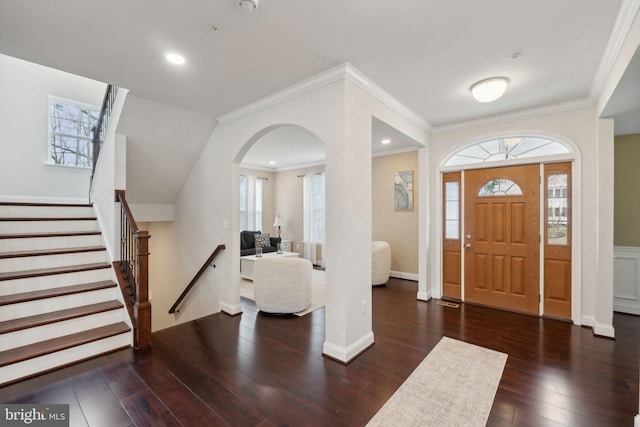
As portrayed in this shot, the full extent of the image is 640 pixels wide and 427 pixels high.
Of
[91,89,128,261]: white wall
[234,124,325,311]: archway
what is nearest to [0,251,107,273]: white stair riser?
[91,89,128,261]: white wall

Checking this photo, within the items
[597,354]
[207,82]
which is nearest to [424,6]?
[207,82]

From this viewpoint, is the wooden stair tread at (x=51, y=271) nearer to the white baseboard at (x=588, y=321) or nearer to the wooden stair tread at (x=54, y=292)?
the wooden stair tread at (x=54, y=292)

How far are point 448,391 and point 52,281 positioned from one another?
403 cm

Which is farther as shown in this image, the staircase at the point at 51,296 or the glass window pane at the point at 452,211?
the glass window pane at the point at 452,211

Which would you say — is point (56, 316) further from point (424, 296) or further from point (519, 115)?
point (519, 115)

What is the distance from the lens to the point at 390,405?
203cm

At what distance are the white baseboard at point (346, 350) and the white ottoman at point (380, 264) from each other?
2.30 m

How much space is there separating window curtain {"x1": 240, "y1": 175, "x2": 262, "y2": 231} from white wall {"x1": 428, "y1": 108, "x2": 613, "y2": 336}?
5.70 meters

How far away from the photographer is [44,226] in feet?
11.7

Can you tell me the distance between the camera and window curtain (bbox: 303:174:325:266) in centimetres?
738

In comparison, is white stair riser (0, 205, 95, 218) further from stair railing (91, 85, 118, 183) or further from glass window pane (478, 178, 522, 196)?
glass window pane (478, 178, 522, 196)

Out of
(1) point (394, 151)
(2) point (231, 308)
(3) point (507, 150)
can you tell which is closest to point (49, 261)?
(2) point (231, 308)

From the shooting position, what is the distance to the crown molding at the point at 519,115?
339cm

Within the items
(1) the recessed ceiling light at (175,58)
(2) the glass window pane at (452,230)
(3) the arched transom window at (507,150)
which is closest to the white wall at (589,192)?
(3) the arched transom window at (507,150)
